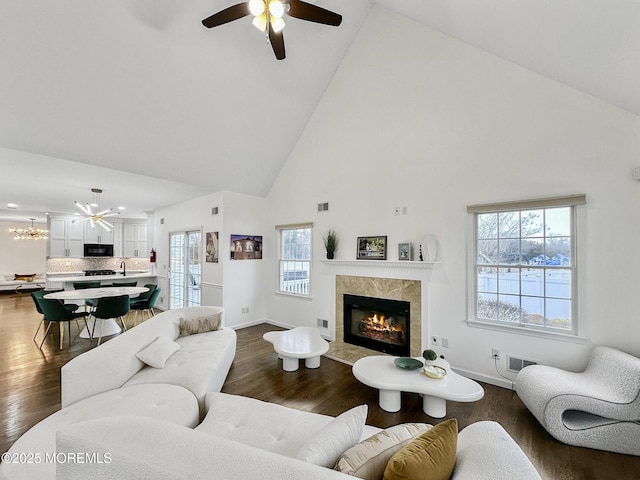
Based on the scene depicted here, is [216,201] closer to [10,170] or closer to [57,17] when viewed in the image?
A: [10,170]

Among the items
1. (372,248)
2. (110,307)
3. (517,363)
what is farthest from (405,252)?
(110,307)

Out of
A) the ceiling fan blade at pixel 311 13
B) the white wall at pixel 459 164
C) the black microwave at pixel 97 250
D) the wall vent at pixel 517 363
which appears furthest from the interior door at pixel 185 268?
the wall vent at pixel 517 363

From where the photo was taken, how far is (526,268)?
9.98 feet

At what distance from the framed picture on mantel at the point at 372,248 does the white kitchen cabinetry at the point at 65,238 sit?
8.82 m

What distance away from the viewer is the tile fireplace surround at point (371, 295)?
12.1ft

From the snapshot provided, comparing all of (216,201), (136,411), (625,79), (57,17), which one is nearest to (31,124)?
(57,17)

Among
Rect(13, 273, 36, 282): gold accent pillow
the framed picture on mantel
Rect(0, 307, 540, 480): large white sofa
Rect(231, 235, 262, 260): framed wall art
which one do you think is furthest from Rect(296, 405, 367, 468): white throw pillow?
Rect(13, 273, 36, 282): gold accent pillow

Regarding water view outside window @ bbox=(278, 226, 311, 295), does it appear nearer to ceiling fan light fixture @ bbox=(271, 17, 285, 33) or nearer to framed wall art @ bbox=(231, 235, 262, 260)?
framed wall art @ bbox=(231, 235, 262, 260)

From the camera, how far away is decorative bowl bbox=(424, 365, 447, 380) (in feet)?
8.42

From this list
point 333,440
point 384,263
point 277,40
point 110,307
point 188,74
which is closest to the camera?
point 333,440

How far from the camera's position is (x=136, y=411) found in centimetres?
186

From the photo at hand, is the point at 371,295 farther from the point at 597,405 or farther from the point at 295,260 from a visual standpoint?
the point at 597,405

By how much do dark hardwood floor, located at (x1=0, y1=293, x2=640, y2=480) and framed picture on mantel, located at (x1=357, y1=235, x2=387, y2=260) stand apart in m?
1.60

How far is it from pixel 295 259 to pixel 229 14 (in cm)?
390
